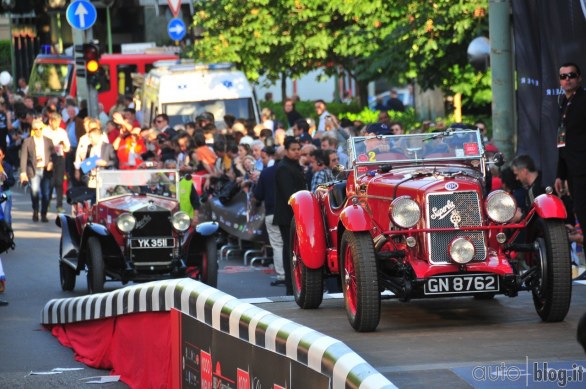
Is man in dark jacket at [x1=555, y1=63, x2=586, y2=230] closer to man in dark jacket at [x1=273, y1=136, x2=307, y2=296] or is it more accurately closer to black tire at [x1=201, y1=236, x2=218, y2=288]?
man in dark jacket at [x1=273, y1=136, x2=307, y2=296]

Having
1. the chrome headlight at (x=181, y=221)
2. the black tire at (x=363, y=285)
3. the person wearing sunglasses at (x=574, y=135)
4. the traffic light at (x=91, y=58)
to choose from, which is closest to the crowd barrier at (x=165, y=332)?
the black tire at (x=363, y=285)

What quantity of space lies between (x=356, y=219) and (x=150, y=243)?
6.16m

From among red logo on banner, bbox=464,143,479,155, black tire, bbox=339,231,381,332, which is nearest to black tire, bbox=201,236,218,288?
red logo on banner, bbox=464,143,479,155

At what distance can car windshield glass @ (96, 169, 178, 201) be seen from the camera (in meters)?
16.9

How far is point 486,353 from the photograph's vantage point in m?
8.82

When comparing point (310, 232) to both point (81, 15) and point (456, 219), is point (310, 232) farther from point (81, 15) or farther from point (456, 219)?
point (81, 15)

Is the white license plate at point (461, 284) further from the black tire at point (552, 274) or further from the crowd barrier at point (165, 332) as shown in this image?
the crowd barrier at point (165, 332)

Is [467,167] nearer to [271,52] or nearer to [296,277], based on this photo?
[296,277]

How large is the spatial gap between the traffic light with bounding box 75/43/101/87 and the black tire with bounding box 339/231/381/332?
2060 cm

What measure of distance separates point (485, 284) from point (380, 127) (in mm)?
3280

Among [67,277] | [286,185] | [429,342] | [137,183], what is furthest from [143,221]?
[429,342]

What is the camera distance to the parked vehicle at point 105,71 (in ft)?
142

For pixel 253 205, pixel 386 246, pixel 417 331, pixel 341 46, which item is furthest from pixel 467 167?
pixel 341 46

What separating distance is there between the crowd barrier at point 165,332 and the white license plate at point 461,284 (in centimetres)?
184
